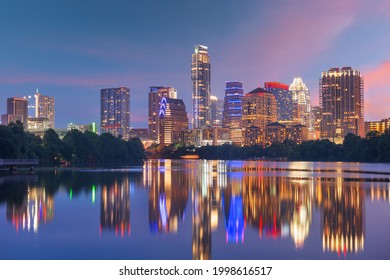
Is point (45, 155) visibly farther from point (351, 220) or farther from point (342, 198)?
point (351, 220)

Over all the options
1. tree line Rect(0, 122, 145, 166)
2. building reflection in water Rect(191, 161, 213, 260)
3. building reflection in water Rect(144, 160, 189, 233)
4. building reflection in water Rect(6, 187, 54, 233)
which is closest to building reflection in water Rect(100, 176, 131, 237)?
building reflection in water Rect(144, 160, 189, 233)

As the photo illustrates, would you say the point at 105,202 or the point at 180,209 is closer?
the point at 180,209

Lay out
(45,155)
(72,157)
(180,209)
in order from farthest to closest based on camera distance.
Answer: (72,157) → (45,155) → (180,209)

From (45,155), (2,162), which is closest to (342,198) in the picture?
(2,162)
